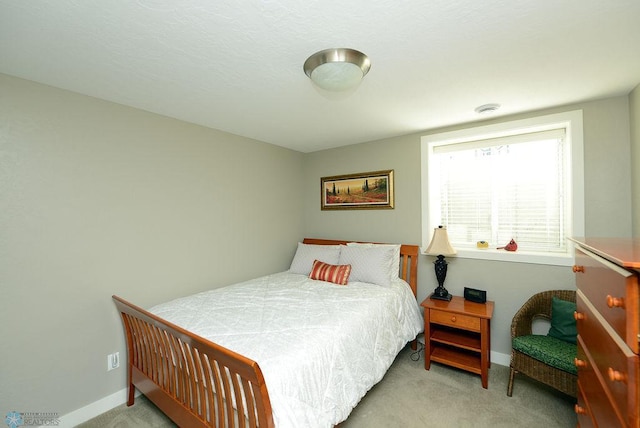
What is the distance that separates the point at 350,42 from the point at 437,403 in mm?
2580

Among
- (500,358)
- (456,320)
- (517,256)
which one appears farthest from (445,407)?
(517,256)

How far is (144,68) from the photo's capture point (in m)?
1.69

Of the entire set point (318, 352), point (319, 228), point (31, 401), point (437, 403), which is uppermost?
point (319, 228)

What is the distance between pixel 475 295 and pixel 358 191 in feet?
5.69

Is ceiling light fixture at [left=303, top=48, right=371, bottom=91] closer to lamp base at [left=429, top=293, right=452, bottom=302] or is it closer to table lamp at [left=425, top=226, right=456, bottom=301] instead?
table lamp at [left=425, top=226, right=456, bottom=301]

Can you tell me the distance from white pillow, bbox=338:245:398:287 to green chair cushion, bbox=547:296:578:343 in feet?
4.34

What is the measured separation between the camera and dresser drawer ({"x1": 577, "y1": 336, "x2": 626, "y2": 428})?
1.01m

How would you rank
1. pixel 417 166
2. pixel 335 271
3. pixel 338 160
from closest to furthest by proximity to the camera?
pixel 335 271, pixel 417 166, pixel 338 160

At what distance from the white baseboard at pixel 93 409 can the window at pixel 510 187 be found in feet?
10.2

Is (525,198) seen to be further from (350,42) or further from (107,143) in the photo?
(107,143)

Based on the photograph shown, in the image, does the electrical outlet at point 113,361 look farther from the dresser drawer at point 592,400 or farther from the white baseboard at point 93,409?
the dresser drawer at point 592,400

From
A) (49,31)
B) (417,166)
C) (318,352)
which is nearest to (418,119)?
(417,166)

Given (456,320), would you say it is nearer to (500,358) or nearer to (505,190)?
(500,358)

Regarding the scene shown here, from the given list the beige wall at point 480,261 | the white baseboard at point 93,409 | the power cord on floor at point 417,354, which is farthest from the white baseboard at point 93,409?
the beige wall at point 480,261
